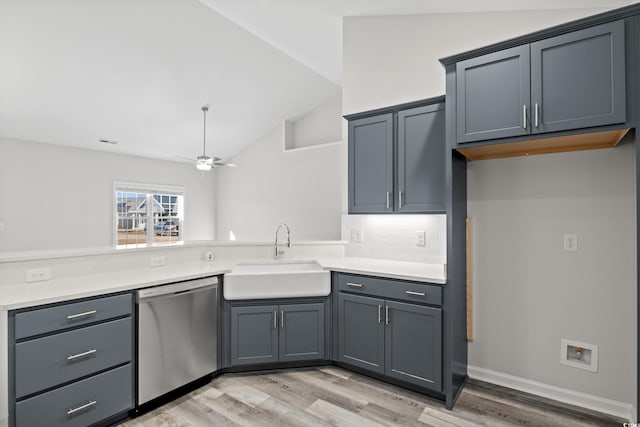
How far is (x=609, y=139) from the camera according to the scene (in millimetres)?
2029

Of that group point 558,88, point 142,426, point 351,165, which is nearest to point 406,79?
point 351,165

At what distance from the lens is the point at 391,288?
2.51 meters

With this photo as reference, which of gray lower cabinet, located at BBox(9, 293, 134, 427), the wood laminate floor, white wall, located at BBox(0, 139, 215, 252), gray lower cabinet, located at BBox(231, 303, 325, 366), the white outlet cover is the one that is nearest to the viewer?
gray lower cabinet, located at BBox(9, 293, 134, 427)

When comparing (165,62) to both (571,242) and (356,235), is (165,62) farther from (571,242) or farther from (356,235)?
(571,242)

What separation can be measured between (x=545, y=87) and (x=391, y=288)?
5.26 ft

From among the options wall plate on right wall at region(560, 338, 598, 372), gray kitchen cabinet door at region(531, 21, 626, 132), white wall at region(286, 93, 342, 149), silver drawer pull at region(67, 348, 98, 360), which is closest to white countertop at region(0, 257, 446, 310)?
silver drawer pull at region(67, 348, 98, 360)

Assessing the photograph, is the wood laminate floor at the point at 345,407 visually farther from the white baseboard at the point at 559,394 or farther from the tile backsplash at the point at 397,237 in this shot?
the tile backsplash at the point at 397,237

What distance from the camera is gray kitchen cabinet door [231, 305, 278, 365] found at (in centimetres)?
267

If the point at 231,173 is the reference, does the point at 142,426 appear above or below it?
below

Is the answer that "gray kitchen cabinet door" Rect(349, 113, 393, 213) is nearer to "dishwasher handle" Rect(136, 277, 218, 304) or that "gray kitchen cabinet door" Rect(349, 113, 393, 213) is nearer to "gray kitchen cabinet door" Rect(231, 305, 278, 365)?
"gray kitchen cabinet door" Rect(231, 305, 278, 365)

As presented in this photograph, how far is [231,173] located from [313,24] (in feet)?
16.0

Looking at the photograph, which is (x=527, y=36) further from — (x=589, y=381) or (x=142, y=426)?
(x=142, y=426)

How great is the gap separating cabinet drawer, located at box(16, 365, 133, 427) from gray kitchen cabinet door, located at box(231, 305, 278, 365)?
30.3 inches

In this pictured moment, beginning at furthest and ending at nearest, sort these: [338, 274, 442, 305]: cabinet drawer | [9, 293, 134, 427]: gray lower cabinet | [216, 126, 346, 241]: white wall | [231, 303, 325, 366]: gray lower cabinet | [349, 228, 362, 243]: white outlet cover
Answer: [216, 126, 346, 241]: white wall < [349, 228, 362, 243]: white outlet cover < [231, 303, 325, 366]: gray lower cabinet < [338, 274, 442, 305]: cabinet drawer < [9, 293, 134, 427]: gray lower cabinet
